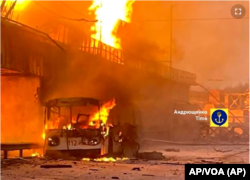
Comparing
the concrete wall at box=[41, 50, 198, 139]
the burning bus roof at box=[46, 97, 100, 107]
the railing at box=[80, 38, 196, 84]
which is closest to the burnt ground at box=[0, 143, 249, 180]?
the burning bus roof at box=[46, 97, 100, 107]

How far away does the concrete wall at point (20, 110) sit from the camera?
53.1ft

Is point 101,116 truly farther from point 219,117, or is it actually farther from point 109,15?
point 219,117

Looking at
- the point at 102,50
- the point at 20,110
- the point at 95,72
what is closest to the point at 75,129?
the point at 20,110

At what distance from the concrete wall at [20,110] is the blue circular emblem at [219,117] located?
57.7 feet

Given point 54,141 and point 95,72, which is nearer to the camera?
point 54,141

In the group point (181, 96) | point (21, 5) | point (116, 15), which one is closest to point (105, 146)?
point (21, 5)

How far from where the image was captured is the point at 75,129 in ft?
40.4

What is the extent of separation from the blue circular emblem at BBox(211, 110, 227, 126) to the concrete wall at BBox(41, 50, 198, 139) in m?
3.10

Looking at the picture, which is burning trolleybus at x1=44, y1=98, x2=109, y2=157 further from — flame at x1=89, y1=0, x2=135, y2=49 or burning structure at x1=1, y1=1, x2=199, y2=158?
flame at x1=89, y1=0, x2=135, y2=49

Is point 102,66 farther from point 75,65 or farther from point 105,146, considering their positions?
point 105,146

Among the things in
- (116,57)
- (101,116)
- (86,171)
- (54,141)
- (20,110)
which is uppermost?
(116,57)

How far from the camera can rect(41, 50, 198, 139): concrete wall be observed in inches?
686

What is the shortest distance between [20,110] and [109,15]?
9.83 meters

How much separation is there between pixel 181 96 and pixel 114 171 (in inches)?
929
